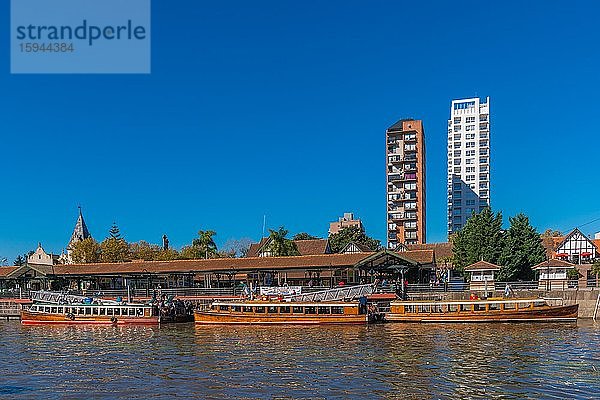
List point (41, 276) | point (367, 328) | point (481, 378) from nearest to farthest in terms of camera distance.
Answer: point (481, 378)
point (367, 328)
point (41, 276)

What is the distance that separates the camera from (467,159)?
140000 mm

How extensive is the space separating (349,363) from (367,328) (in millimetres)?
14129

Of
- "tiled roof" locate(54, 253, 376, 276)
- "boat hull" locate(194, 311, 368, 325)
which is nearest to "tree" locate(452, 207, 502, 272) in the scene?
"tiled roof" locate(54, 253, 376, 276)

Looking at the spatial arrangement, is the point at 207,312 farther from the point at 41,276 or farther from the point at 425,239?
the point at 425,239

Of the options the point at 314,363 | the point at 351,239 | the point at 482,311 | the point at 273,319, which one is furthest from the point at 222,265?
the point at 351,239

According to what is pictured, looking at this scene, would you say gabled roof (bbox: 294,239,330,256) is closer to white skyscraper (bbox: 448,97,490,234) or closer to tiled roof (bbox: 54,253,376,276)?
tiled roof (bbox: 54,253,376,276)

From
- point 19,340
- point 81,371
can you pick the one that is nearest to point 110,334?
point 19,340

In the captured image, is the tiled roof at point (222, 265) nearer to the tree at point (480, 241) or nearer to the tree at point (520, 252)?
the tree at point (480, 241)

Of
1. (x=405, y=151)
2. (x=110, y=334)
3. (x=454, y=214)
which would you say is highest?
(x=405, y=151)

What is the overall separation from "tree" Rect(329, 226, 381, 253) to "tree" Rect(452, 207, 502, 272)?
26426 mm

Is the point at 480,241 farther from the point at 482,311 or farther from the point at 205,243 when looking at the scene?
the point at 205,243

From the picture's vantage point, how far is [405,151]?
105 meters

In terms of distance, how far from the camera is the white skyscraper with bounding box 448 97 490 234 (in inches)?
5349

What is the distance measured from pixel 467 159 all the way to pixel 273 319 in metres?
105
